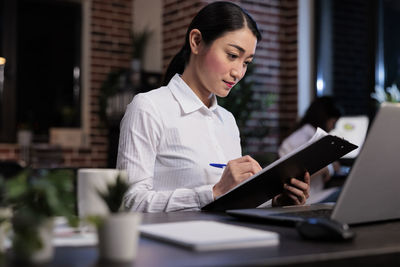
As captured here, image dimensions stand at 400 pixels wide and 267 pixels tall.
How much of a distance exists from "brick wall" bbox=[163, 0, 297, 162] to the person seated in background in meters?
0.56

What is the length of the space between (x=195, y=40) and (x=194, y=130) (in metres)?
0.32

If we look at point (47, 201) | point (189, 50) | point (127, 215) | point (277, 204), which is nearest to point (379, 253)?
point (127, 215)

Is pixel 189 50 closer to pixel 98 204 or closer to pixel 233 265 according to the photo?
pixel 98 204

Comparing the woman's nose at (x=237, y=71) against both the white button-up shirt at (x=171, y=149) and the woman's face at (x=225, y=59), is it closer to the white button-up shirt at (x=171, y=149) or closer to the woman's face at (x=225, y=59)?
the woman's face at (x=225, y=59)

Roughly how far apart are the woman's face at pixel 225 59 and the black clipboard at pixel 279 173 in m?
0.43

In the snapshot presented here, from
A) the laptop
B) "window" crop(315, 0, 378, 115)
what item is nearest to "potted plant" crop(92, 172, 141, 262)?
the laptop

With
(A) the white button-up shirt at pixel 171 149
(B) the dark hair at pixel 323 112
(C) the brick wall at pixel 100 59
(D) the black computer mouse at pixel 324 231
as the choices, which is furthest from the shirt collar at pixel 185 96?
(C) the brick wall at pixel 100 59

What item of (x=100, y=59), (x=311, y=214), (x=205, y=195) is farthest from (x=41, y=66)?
(x=311, y=214)

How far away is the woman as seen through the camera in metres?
1.56

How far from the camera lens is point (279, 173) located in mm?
1379

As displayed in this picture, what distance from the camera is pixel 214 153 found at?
5.83 ft

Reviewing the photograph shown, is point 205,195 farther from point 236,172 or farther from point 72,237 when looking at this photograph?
point 72,237

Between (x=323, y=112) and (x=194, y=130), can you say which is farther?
(x=323, y=112)

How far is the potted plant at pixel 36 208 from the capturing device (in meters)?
0.69
